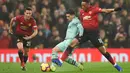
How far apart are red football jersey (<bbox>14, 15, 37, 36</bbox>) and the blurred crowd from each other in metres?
6.41

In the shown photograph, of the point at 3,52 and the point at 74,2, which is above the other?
the point at 74,2

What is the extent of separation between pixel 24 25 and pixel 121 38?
7.70m

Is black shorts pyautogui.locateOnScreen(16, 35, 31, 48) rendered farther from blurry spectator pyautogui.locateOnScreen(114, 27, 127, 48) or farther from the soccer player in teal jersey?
blurry spectator pyautogui.locateOnScreen(114, 27, 127, 48)

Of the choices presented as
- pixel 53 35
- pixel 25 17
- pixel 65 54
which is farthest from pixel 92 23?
pixel 53 35

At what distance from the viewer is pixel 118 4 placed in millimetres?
25734

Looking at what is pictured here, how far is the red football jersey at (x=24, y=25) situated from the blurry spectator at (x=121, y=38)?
284 inches

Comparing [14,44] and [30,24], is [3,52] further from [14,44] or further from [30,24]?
[30,24]

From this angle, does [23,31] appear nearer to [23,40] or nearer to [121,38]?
[23,40]

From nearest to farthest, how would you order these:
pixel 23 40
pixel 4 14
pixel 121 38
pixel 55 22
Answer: pixel 23 40 < pixel 121 38 < pixel 4 14 < pixel 55 22

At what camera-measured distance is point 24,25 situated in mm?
18547

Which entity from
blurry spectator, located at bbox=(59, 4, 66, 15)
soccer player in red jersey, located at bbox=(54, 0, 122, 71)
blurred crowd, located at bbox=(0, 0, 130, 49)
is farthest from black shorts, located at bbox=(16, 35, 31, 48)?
blurry spectator, located at bbox=(59, 4, 66, 15)

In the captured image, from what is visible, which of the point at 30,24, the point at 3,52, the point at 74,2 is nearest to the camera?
the point at 30,24

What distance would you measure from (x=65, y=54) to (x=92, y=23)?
53.3 inches

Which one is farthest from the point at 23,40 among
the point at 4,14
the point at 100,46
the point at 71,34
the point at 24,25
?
the point at 4,14
